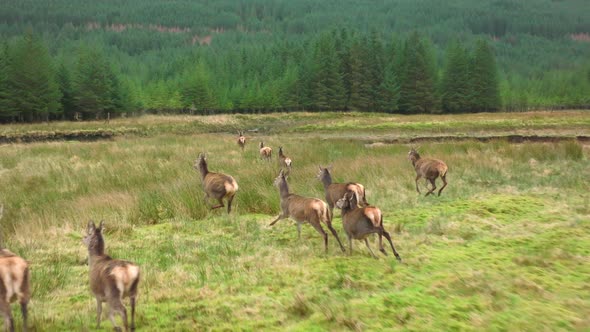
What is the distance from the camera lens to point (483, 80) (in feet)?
296

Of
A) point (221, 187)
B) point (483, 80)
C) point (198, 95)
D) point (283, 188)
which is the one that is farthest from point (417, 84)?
point (283, 188)

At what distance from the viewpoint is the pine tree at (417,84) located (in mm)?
89562

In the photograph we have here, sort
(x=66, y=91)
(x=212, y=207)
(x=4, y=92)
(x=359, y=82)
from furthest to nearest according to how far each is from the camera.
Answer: (x=359, y=82), (x=66, y=91), (x=4, y=92), (x=212, y=207)

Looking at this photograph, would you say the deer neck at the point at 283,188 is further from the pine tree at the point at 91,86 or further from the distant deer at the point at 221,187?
the pine tree at the point at 91,86

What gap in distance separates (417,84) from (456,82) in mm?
7444

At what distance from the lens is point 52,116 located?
7531 centimetres

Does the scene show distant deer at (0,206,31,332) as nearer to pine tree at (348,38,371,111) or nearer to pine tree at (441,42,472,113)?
pine tree at (348,38,371,111)

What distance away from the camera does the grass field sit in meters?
5.42

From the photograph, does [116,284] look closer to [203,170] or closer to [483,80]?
[203,170]

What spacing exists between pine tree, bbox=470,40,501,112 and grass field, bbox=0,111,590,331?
77296 mm

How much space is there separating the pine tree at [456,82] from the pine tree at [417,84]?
3.04m

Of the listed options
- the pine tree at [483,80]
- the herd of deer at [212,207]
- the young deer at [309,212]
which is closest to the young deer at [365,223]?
the herd of deer at [212,207]

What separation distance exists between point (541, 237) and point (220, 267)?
5693 mm

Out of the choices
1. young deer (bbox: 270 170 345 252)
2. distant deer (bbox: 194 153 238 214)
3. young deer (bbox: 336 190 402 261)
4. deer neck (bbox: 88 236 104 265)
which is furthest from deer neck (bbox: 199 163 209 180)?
deer neck (bbox: 88 236 104 265)
